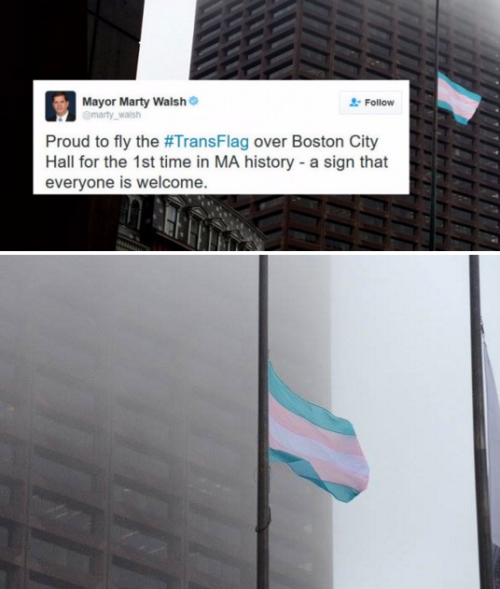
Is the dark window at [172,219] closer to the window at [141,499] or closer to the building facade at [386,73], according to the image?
the building facade at [386,73]

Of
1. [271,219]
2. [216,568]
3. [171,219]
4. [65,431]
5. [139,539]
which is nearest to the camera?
[171,219]

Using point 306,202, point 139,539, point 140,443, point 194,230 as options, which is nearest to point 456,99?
point 194,230

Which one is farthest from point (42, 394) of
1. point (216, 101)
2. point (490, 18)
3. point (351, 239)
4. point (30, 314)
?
point (216, 101)

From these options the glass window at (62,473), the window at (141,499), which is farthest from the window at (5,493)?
the window at (141,499)

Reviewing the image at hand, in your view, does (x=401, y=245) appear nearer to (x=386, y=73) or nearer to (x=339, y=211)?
(x=339, y=211)

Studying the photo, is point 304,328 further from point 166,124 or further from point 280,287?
point 166,124
